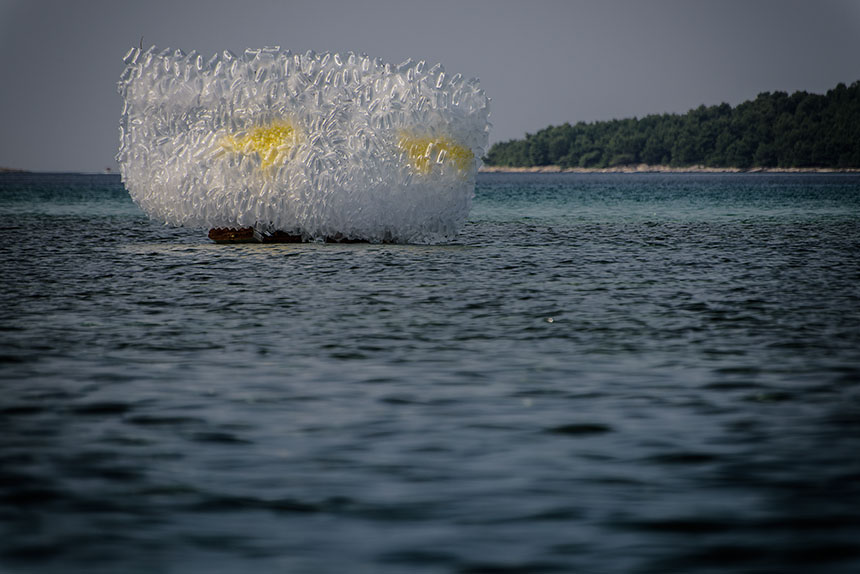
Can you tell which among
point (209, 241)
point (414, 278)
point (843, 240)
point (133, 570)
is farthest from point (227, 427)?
point (843, 240)

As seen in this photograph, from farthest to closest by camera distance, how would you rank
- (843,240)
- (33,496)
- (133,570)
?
(843,240) < (33,496) < (133,570)

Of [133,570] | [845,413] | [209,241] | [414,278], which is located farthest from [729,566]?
[209,241]

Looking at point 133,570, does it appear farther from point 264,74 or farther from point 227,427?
point 264,74

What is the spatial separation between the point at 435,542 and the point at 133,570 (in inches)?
69.4

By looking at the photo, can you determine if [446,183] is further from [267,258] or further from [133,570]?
[133,570]

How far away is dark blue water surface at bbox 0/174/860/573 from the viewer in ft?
21.8

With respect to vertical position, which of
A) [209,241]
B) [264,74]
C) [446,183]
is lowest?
[209,241]

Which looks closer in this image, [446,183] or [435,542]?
[435,542]

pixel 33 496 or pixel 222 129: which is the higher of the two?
pixel 222 129

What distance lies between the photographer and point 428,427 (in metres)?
9.41

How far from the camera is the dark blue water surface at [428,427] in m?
6.66

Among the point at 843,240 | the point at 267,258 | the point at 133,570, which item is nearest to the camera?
the point at 133,570

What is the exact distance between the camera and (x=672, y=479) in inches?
313

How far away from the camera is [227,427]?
31.0ft
